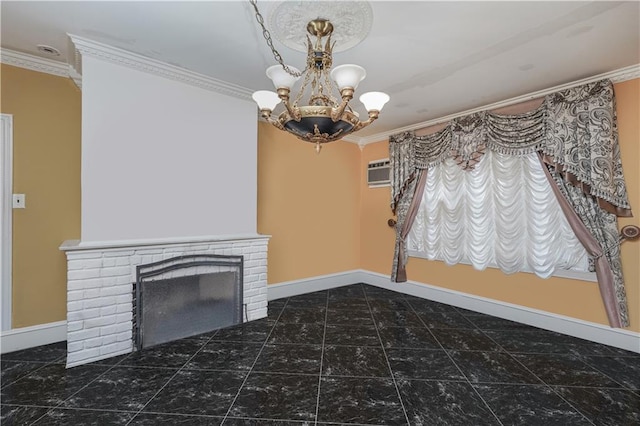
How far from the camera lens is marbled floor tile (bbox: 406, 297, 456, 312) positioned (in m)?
3.61

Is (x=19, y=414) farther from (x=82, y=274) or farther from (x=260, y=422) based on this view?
(x=260, y=422)

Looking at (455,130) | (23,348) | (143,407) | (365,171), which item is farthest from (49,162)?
(455,130)

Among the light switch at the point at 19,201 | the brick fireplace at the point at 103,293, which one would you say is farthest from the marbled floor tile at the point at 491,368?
the light switch at the point at 19,201

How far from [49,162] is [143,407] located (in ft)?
7.49

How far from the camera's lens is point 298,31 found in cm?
179

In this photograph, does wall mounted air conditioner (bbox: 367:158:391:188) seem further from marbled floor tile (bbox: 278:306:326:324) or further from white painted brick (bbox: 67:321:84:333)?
white painted brick (bbox: 67:321:84:333)

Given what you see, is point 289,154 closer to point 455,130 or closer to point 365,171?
point 365,171

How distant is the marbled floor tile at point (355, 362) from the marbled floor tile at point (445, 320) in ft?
3.09

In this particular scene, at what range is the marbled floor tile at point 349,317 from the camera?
319 centimetres

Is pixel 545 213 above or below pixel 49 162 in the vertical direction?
below

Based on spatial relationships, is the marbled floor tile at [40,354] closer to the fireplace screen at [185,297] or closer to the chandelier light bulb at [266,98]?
the fireplace screen at [185,297]

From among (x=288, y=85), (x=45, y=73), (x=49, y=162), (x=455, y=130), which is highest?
(x=45, y=73)

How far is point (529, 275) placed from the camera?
3.18 metres

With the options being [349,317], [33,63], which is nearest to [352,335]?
[349,317]
